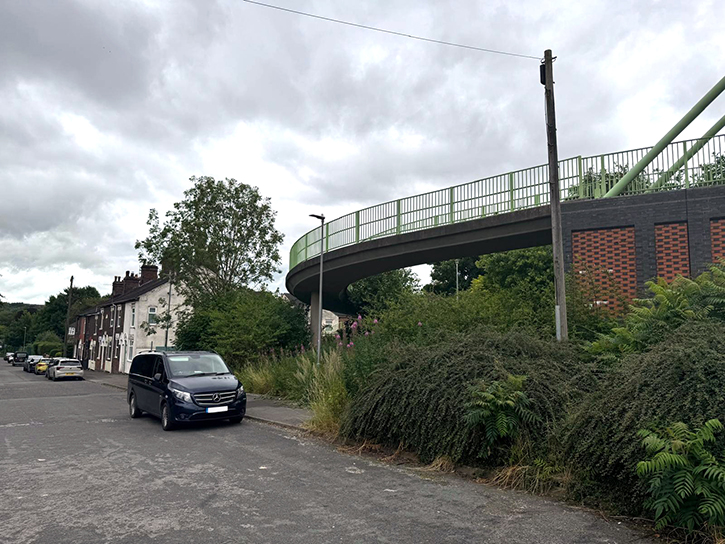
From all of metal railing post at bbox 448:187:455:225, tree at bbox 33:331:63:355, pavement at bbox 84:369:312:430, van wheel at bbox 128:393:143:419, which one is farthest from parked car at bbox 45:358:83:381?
tree at bbox 33:331:63:355

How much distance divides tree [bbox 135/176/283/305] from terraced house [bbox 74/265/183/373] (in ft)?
34.4

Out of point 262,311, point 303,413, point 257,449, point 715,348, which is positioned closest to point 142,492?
point 257,449

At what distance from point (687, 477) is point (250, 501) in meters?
4.40

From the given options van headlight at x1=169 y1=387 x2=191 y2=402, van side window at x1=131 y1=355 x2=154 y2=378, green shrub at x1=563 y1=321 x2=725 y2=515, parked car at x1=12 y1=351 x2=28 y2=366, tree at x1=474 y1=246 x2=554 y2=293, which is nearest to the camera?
green shrub at x1=563 y1=321 x2=725 y2=515

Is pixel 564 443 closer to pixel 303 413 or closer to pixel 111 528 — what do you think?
pixel 111 528

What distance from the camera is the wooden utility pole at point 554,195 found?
11.1 meters

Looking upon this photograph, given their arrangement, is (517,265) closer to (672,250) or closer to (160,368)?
(672,250)

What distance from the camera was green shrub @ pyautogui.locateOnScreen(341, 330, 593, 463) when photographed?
7383 millimetres

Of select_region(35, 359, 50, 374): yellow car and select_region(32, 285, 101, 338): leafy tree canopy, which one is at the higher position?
select_region(32, 285, 101, 338): leafy tree canopy

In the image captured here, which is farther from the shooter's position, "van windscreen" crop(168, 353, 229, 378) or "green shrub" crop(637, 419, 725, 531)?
"van windscreen" crop(168, 353, 229, 378)

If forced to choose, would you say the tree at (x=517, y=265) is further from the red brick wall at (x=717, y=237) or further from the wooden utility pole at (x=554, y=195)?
the wooden utility pole at (x=554, y=195)

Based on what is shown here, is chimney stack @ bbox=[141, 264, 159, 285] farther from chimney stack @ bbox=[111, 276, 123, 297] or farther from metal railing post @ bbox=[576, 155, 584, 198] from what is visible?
metal railing post @ bbox=[576, 155, 584, 198]

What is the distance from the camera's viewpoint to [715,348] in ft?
19.4

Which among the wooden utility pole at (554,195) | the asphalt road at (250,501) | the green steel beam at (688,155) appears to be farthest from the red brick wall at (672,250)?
the asphalt road at (250,501)
